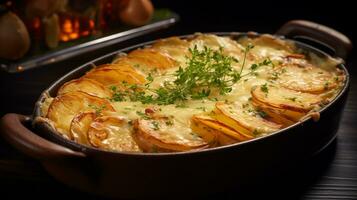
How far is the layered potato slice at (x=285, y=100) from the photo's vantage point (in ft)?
6.95

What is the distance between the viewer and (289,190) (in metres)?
2.08

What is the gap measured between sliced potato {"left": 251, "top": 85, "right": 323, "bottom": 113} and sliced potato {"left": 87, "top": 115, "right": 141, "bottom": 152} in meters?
0.55

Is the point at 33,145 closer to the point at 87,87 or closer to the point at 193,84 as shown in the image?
the point at 87,87

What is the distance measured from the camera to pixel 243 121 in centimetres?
202

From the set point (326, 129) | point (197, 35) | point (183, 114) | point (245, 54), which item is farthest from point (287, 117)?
point (197, 35)

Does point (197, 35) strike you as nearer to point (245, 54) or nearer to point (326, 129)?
point (245, 54)

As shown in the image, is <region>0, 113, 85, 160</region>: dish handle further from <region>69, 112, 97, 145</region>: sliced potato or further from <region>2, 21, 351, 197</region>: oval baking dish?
<region>69, 112, 97, 145</region>: sliced potato

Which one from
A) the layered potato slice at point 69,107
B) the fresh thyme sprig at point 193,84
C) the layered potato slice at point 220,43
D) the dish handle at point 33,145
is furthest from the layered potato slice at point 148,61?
the dish handle at point 33,145

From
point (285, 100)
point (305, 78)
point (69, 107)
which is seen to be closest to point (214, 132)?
point (285, 100)

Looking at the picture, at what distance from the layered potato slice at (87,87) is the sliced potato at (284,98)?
62 cm

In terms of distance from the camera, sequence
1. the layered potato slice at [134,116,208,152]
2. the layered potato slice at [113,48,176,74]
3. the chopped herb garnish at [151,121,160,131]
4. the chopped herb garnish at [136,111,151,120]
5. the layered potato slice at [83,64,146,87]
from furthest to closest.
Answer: the layered potato slice at [113,48,176,74], the layered potato slice at [83,64,146,87], the chopped herb garnish at [136,111,151,120], the chopped herb garnish at [151,121,160,131], the layered potato slice at [134,116,208,152]

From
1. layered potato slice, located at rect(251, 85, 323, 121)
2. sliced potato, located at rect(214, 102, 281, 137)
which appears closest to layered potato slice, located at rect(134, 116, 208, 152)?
sliced potato, located at rect(214, 102, 281, 137)

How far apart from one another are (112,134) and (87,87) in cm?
44

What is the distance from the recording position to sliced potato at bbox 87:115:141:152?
6.18 ft
